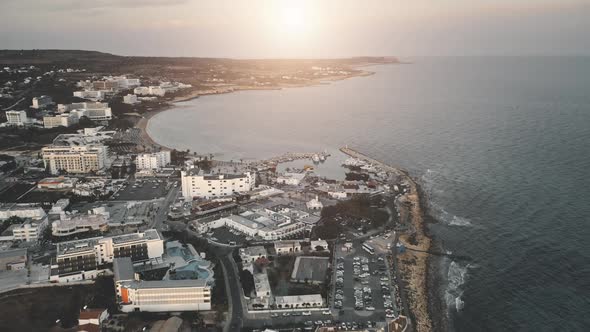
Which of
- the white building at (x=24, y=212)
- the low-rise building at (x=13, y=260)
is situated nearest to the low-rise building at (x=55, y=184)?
the white building at (x=24, y=212)

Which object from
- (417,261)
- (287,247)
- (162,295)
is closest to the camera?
(162,295)

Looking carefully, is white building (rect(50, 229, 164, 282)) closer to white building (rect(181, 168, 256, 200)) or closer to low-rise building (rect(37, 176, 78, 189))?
white building (rect(181, 168, 256, 200))

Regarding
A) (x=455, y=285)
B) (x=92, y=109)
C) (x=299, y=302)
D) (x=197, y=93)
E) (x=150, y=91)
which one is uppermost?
(x=150, y=91)

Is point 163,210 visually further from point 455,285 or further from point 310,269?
point 455,285

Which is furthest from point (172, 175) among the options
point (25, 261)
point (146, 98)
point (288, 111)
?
point (146, 98)

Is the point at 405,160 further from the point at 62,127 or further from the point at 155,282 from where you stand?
the point at 62,127

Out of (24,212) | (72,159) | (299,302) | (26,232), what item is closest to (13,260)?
(26,232)

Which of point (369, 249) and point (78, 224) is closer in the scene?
point (369, 249)
